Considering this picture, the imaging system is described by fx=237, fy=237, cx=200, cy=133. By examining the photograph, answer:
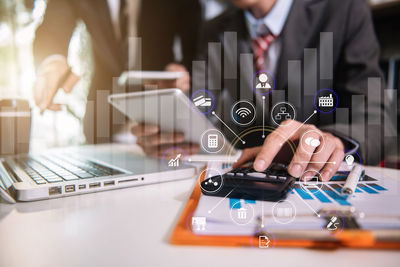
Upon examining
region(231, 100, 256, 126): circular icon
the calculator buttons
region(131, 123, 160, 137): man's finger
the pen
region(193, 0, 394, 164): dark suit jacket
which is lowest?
the pen

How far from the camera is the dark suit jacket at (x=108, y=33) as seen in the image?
0.58 meters

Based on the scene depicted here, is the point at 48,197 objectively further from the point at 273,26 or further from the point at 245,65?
the point at 273,26

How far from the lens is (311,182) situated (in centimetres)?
28

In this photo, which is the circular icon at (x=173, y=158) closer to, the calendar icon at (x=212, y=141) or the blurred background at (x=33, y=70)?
the calendar icon at (x=212, y=141)

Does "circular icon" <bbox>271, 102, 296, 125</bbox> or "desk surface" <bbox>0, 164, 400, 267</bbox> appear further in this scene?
"circular icon" <bbox>271, 102, 296, 125</bbox>

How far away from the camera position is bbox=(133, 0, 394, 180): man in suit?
44cm

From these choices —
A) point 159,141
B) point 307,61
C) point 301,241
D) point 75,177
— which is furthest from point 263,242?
point 307,61

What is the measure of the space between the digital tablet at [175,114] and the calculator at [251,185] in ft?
0.29

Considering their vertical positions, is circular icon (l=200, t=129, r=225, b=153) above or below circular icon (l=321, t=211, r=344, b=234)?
above

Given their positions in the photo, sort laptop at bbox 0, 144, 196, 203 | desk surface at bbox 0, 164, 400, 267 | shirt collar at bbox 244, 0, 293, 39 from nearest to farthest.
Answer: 1. desk surface at bbox 0, 164, 400, 267
2. laptop at bbox 0, 144, 196, 203
3. shirt collar at bbox 244, 0, 293, 39

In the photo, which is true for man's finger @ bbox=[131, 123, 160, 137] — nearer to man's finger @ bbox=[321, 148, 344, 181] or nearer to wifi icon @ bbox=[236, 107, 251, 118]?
wifi icon @ bbox=[236, 107, 251, 118]

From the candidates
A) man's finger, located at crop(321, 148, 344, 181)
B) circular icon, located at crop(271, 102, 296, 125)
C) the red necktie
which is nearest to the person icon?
circular icon, located at crop(271, 102, 296, 125)

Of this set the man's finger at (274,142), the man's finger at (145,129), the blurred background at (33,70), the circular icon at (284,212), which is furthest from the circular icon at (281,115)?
the blurred background at (33,70)

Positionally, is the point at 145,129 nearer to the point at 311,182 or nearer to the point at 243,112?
the point at 243,112
